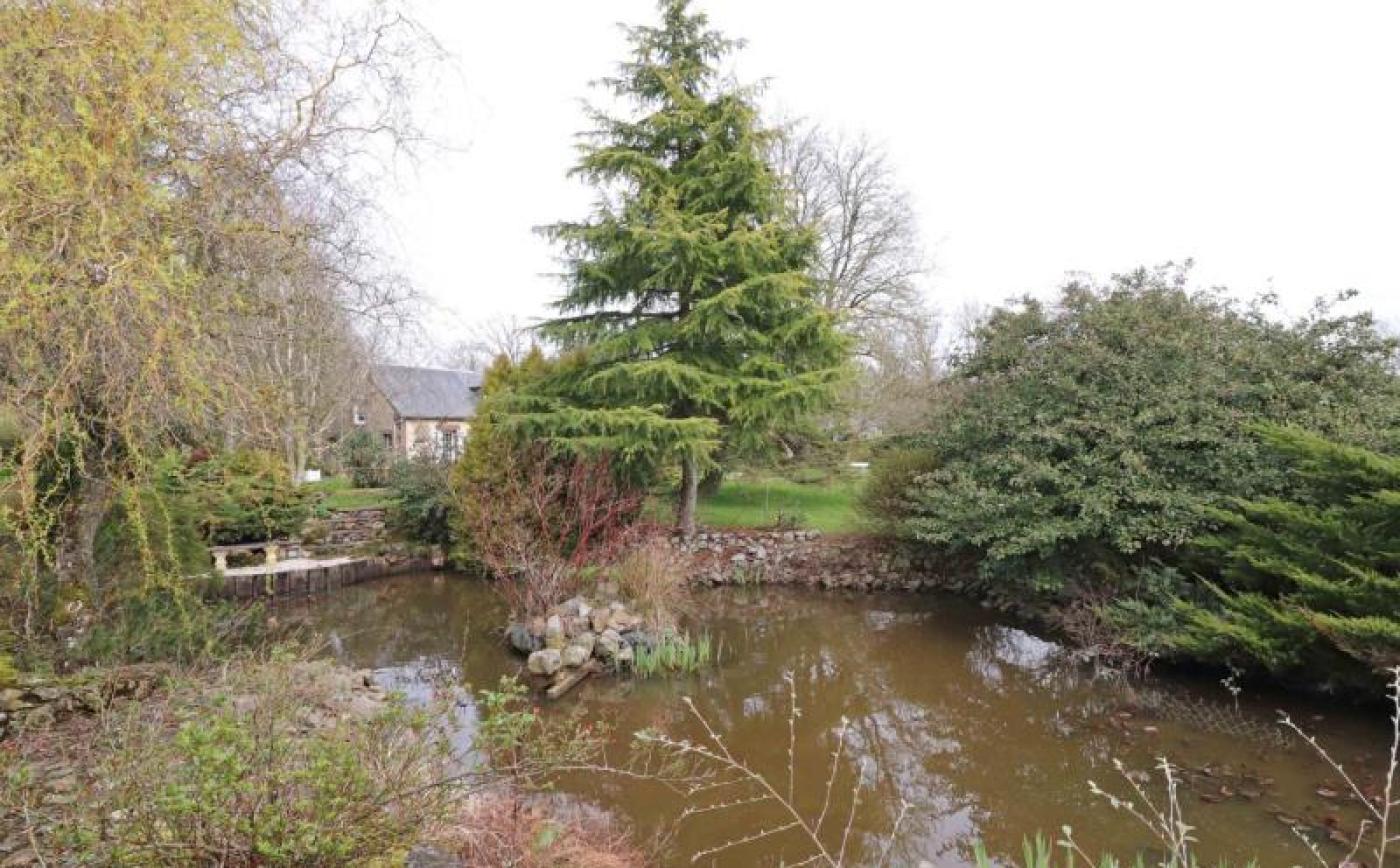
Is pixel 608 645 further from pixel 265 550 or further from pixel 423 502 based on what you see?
pixel 265 550

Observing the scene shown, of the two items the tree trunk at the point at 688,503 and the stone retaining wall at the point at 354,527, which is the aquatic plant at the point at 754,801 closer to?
the tree trunk at the point at 688,503

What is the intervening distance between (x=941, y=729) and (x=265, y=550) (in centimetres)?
1140

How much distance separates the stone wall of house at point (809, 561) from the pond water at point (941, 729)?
128 centimetres

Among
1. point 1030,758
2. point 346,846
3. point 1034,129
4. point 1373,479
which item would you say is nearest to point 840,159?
point 1034,129

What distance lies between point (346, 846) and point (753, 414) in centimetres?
933

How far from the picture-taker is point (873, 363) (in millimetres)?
20234

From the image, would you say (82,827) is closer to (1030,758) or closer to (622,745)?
(622,745)

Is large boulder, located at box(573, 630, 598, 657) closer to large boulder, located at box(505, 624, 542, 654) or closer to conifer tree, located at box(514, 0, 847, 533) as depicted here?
large boulder, located at box(505, 624, 542, 654)

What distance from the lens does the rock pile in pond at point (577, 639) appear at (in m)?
7.30

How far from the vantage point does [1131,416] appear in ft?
25.7

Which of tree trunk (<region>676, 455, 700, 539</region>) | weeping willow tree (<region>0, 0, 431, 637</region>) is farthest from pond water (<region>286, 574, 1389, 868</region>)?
weeping willow tree (<region>0, 0, 431, 637</region>)

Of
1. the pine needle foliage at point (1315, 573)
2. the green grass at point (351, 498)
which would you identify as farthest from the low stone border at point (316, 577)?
the pine needle foliage at point (1315, 573)

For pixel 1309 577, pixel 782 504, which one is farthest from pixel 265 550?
pixel 1309 577

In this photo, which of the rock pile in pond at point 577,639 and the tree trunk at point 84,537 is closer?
the tree trunk at point 84,537
